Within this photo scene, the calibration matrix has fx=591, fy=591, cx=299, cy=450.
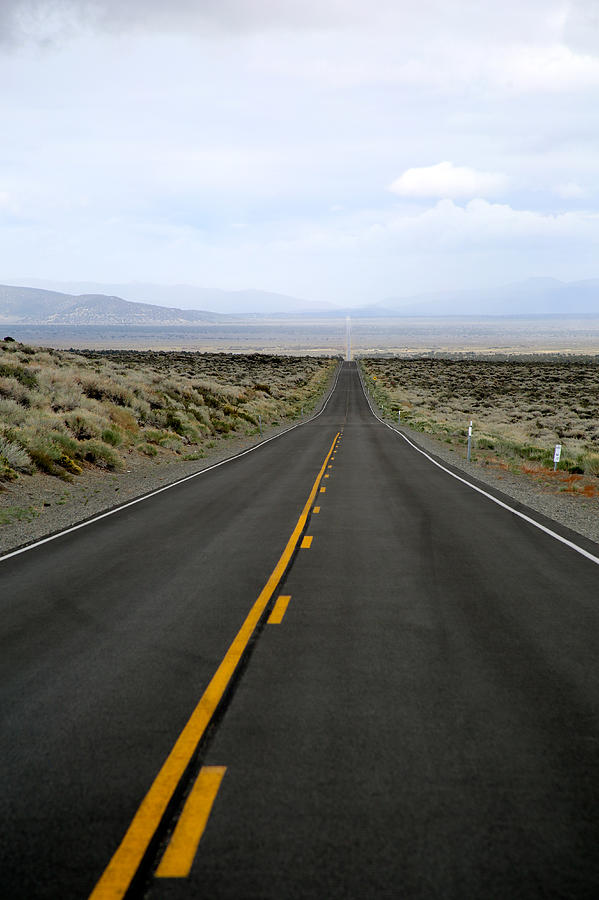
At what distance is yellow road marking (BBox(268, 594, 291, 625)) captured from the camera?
6436mm

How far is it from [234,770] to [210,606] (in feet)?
10.7

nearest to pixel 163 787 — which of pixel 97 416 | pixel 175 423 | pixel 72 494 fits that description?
pixel 72 494

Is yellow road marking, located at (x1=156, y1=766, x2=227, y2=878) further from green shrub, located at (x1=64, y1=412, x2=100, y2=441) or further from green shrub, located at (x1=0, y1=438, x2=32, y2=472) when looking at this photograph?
green shrub, located at (x1=64, y1=412, x2=100, y2=441)

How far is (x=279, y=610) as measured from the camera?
679cm

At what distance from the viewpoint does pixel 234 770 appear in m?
3.79

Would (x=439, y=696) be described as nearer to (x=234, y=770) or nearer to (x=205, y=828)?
(x=234, y=770)

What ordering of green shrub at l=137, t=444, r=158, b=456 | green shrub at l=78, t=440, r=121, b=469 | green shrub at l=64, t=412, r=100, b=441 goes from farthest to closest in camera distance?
green shrub at l=137, t=444, r=158, b=456
green shrub at l=64, t=412, r=100, b=441
green shrub at l=78, t=440, r=121, b=469

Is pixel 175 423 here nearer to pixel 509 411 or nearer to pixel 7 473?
pixel 7 473

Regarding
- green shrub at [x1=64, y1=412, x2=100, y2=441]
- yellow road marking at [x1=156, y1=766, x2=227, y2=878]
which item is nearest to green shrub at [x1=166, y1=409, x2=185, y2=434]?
green shrub at [x1=64, y1=412, x2=100, y2=441]

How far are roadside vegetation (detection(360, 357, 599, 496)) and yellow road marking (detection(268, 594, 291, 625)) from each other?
1246 cm

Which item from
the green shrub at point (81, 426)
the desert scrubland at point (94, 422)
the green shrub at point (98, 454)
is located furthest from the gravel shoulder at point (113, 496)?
the green shrub at point (81, 426)

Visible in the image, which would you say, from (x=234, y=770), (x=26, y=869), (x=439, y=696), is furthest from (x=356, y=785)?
(x=26, y=869)

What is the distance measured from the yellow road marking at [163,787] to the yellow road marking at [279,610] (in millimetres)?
188

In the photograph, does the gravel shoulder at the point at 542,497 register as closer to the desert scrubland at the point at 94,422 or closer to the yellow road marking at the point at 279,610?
the yellow road marking at the point at 279,610
